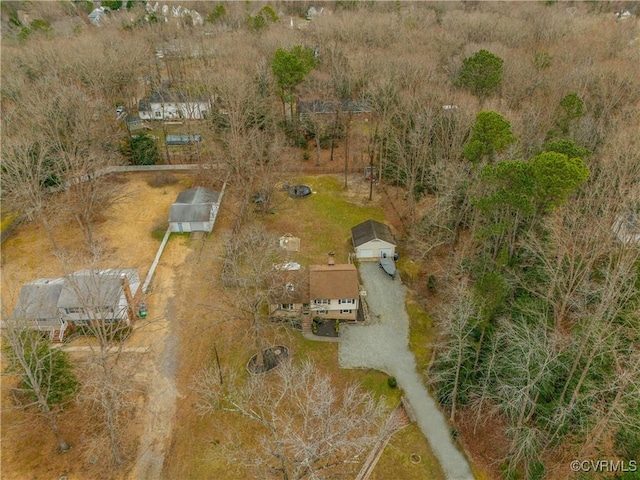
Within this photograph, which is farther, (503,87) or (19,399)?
(503,87)

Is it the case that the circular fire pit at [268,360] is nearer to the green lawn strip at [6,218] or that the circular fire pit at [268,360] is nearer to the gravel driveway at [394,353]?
the gravel driveway at [394,353]

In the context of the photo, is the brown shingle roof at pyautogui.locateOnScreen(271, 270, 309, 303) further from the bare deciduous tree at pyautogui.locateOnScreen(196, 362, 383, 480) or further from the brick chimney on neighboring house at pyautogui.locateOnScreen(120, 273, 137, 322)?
the brick chimney on neighboring house at pyautogui.locateOnScreen(120, 273, 137, 322)

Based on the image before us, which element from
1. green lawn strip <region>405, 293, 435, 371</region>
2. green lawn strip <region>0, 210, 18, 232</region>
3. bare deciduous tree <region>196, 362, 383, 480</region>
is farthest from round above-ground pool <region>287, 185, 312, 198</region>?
green lawn strip <region>0, 210, 18, 232</region>

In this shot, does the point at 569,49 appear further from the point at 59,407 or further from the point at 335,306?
the point at 59,407

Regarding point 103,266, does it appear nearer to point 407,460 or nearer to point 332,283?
point 332,283

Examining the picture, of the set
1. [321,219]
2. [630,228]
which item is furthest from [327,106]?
[630,228]

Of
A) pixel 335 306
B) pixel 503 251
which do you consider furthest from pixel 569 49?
pixel 335 306

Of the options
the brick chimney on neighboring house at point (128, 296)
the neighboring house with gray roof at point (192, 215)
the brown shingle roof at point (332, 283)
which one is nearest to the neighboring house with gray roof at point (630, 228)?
the brown shingle roof at point (332, 283)
